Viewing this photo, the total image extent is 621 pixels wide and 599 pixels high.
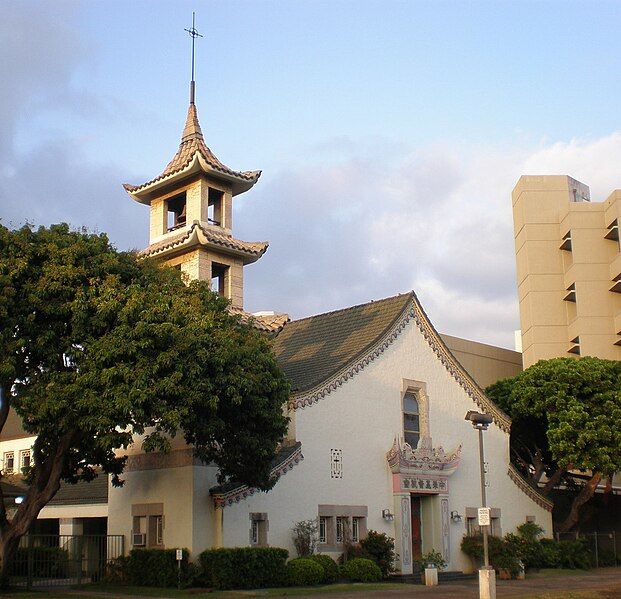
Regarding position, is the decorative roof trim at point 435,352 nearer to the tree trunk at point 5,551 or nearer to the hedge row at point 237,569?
the hedge row at point 237,569

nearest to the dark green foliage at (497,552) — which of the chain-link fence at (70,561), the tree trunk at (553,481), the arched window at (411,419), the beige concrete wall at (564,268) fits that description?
the arched window at (411,419)

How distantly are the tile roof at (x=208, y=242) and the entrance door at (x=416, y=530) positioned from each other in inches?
497

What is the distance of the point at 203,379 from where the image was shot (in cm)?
2509

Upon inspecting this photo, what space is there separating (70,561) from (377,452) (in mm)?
11975

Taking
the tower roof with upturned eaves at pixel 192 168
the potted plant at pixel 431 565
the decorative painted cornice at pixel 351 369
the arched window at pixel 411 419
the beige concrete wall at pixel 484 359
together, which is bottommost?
the potted plant at pixel 431 565

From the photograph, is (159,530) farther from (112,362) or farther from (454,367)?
(454,367)

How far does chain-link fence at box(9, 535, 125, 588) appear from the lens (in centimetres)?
3206

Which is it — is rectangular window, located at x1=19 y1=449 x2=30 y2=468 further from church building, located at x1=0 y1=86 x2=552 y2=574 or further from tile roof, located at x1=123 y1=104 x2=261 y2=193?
tile roof, located at x1=123 y1=104 x2=261 y2=193

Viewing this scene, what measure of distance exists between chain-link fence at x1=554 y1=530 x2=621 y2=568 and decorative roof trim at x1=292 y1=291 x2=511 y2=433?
6.25 m

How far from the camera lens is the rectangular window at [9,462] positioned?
50.9m

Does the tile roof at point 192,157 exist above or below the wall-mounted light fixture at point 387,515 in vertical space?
above

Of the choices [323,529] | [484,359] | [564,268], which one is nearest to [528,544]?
[323,529]

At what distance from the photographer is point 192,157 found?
3909 cm

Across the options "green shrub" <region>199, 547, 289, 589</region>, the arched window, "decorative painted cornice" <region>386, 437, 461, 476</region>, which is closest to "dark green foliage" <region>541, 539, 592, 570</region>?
"decorative painted cornice" <region>386, 437, 461, 476</region>
